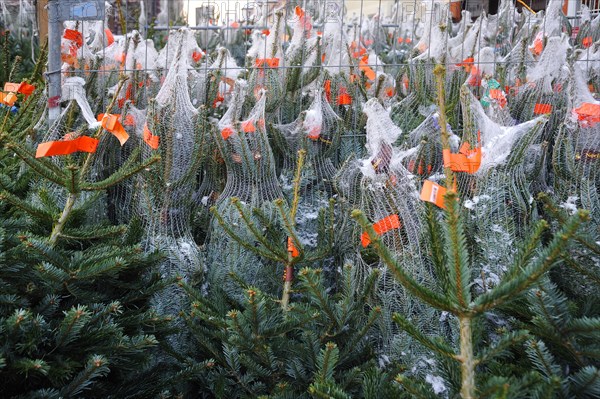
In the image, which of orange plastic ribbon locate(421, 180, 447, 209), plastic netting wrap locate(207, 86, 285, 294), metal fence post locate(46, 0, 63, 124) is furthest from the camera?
metal fence post locate(46, 0, 63, 124)

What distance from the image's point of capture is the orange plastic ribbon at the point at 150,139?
102 inches

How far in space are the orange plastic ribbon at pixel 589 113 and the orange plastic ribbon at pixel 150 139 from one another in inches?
75.2

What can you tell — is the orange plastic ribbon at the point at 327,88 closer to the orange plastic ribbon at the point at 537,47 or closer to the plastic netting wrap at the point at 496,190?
the plastic netting wrap at the point at 496,190

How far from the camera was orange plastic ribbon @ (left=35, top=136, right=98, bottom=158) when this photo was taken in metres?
2.16

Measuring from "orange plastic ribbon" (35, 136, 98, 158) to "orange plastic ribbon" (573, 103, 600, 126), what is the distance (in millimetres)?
2124

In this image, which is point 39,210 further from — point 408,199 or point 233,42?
point 233,42

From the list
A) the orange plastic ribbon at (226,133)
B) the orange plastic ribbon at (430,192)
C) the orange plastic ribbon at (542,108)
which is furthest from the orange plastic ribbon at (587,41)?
the orange plastic ribbon at (430,192)

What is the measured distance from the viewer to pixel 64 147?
2199 millimetres

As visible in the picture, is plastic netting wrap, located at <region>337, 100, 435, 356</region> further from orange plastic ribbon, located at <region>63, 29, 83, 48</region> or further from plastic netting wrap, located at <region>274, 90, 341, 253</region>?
orange plastic ribbon, located at <region>63, 29, 83, 48</region>

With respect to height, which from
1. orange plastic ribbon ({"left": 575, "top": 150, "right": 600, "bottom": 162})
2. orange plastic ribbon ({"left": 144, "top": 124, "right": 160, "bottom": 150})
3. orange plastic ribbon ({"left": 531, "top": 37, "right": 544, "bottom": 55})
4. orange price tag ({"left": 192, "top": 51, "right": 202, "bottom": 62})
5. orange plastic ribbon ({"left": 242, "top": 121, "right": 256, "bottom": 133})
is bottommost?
orange plastic ribbon ({"left": 575, "top": 150, "right": 600, "bottom": 162})

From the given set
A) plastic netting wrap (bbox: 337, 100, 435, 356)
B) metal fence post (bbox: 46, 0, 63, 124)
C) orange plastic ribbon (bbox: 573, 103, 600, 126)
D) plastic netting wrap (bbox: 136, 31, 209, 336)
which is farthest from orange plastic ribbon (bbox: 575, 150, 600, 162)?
metal fence post (bbox: 46, 0, 63, 124)

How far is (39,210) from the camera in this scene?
6.74 feet

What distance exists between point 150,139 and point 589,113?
1.98 metres

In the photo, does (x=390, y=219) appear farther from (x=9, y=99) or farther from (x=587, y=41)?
(x=587, y=41)
